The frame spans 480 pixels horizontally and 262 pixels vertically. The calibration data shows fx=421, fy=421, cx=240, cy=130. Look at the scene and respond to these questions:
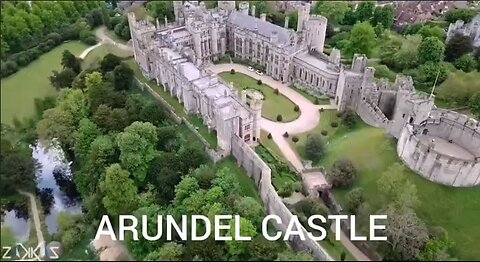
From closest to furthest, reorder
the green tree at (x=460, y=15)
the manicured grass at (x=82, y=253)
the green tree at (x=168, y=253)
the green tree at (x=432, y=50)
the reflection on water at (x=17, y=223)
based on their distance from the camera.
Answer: the green tree at (x=168, y=253) < the manicured grass at (x=82, y=253) < the reflection on water at (x=17, y=223) < the green tree at (x=432, y=50) < the green tree at (x=460, y=15)

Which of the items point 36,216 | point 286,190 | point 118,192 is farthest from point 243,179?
point 36,216

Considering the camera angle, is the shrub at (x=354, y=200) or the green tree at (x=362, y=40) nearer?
the shrub at (x=354, y=200)

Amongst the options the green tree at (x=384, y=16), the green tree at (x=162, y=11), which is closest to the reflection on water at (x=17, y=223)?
the green tree at (x=162, y=11)

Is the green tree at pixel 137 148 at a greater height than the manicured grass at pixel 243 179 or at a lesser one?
greater

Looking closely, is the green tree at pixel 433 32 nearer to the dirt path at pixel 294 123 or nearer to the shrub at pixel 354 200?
the dirt path at pixel 294 123

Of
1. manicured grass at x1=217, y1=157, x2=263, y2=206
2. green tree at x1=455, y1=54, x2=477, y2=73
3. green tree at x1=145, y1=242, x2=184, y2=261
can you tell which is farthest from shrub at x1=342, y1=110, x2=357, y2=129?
green tree at x1=145, y1=242, x2=184, y2=261

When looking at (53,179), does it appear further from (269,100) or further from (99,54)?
(269,100)
